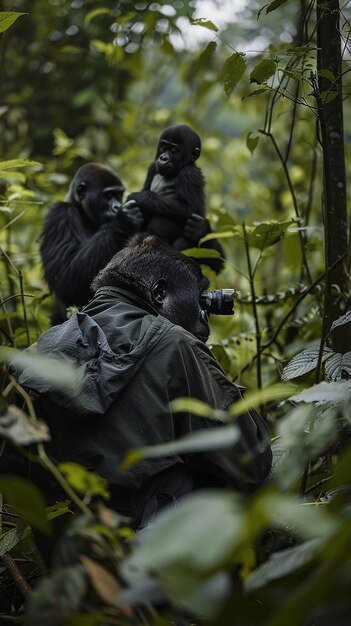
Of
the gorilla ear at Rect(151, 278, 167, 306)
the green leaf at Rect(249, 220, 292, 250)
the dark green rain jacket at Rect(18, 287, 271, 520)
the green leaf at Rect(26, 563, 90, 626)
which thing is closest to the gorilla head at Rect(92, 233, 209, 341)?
the gorilla ear at Rect(151, 278, 167, 306)

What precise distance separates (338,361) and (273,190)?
528 cm

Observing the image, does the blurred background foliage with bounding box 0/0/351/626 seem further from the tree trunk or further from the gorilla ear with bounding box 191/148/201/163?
the gorilla ear with bounding box 191/148/201/163

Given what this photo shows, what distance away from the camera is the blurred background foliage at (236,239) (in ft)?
3.38

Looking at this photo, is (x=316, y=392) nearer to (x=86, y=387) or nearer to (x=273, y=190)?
(x=86, y=387)

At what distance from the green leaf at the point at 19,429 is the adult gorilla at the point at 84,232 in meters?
2.23

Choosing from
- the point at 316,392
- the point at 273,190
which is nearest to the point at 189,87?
the point at 273,190

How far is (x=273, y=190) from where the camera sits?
293 inches

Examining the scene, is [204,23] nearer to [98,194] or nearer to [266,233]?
[266,233]

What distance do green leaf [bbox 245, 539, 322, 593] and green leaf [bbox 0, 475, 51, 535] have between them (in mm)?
320

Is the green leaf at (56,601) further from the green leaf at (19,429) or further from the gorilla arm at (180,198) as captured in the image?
the gorilla arm at (180,198)

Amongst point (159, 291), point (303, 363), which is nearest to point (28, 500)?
point (159, 291)

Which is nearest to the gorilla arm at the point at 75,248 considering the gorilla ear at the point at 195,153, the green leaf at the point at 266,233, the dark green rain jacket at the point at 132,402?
the gorilla ear at the point at 195,153

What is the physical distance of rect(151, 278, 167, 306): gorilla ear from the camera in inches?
94.6

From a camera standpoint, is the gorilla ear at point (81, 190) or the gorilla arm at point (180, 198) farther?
the gorilla ear at point (81, 190)
